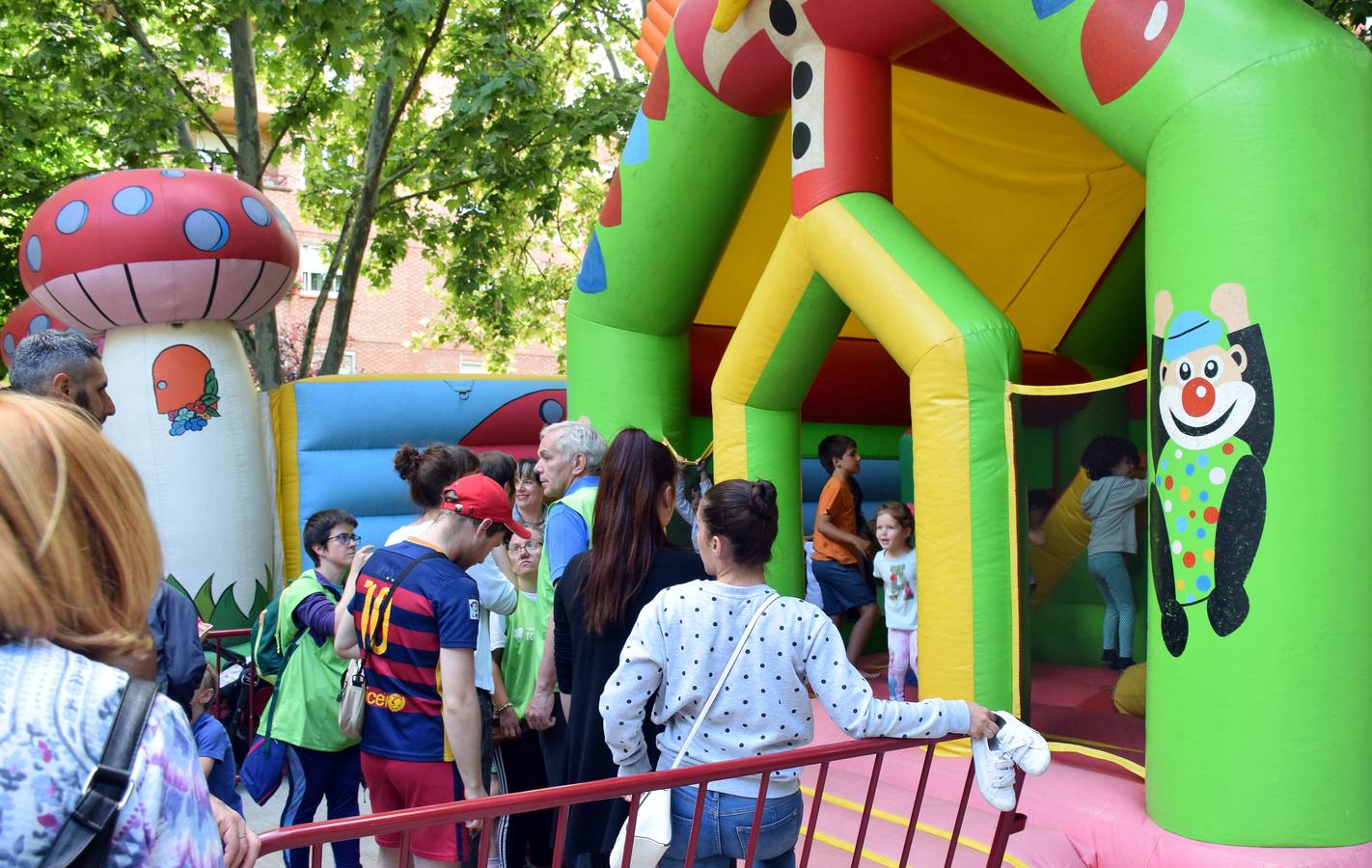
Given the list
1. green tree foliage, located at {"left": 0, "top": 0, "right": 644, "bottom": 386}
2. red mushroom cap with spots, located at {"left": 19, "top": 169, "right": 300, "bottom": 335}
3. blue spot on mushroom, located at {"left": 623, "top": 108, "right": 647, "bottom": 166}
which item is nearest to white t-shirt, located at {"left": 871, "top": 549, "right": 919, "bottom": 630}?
blue spot on mushroom, located at {"left": 623, "top": 108, "right": 647, "bottom": 166}

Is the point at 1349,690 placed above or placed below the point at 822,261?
below

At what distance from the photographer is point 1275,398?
3025 millimetres

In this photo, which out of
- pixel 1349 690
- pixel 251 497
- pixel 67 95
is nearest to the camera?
pixel 1349 690

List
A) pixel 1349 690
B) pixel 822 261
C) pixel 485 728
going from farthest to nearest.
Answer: pixel 822 261, pixel 485 728, pixel 1349 690

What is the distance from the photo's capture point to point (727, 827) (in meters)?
2.38

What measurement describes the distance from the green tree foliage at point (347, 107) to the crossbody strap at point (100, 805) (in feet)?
26.3

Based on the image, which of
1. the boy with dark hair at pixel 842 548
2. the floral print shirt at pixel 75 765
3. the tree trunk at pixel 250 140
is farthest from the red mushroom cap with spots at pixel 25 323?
the floral print shirt at pixel 75 765

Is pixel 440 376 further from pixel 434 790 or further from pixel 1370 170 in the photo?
pixel 1370 170

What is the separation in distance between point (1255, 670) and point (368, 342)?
22.7 metres

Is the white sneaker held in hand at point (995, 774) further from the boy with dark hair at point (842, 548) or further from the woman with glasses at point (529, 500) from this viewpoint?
the boy with dark hair at point (842, 548)

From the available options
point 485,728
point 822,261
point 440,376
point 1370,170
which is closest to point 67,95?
point 440,376

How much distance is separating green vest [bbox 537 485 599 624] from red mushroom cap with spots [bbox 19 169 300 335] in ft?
12.5

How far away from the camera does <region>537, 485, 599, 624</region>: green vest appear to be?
12.0 ft

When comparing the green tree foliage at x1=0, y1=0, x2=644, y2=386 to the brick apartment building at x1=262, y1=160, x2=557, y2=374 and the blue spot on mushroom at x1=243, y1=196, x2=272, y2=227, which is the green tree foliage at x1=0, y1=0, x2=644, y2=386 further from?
the brick apartment building at x1=262, y1=160, x2=557, y2=374
